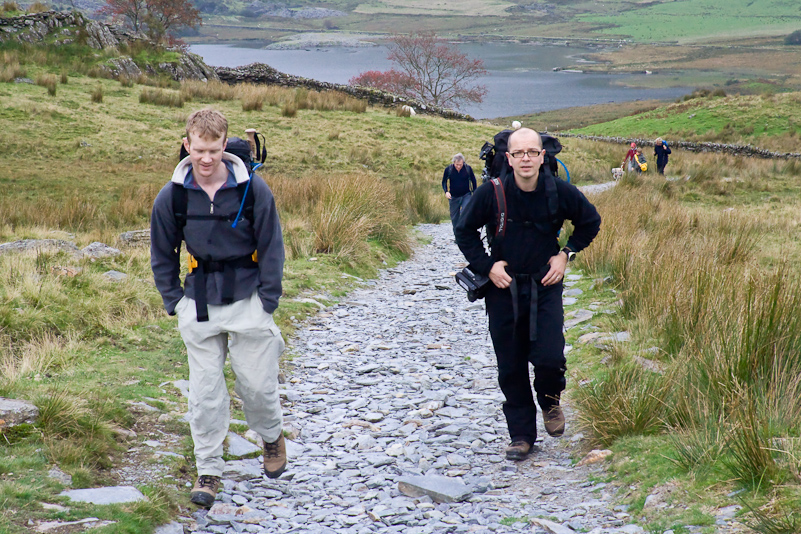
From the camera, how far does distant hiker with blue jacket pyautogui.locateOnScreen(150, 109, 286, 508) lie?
3.61 metres

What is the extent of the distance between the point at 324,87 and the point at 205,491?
34306 mm

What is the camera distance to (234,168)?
366 cm

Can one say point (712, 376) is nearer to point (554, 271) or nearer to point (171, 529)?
point (554, 271)

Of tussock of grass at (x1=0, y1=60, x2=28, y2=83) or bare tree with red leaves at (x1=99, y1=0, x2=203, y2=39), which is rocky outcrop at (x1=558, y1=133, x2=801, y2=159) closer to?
tussock of grass at (x1=0, y1=60, x2=28, y2=83)

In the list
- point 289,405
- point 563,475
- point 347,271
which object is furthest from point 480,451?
point 347,271

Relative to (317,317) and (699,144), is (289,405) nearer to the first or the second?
(317,317)

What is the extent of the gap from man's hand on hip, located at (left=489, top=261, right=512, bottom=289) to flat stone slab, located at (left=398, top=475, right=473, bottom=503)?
116cm

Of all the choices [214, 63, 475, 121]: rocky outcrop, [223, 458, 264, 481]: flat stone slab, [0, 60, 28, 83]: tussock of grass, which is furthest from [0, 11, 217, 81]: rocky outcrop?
[223, 458, 264, 481]: flat stone slab

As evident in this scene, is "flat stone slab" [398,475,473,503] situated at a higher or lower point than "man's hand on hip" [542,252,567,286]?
lower

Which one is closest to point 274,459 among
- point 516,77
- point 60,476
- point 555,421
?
point 60,476

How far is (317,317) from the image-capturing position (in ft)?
25.6

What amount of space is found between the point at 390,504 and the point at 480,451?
0.93 meters

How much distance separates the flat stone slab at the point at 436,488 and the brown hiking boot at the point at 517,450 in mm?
480

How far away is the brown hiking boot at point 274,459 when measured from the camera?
4051 millimetres
